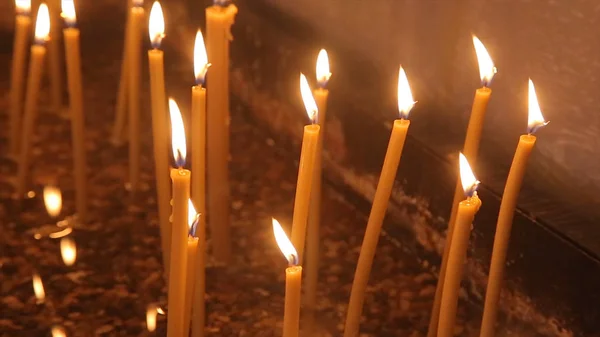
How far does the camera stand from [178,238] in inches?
23.7

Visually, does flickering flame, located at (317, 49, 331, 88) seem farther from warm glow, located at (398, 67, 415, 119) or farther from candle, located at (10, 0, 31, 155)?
candle, located at (10, 0, 31, 155)

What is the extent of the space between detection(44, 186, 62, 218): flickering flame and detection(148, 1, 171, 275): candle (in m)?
0.17

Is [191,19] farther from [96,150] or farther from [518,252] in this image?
[518,252]

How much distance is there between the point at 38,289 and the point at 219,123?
0.83 feet

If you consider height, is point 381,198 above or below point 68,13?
below

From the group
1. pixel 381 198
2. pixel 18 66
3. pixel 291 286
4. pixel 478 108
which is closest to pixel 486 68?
pixel 478 108

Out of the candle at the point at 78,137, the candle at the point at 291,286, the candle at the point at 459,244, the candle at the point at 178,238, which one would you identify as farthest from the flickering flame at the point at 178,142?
the candle at the point at 78,137

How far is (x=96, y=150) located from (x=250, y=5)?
299mm

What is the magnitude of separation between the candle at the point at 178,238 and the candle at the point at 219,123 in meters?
0.20

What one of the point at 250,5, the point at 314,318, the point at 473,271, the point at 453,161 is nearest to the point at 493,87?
the point at 453,161

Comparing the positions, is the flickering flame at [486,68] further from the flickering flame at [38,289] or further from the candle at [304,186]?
the flickering flame at [38,289]

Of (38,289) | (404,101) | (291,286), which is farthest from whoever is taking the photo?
(38,289)

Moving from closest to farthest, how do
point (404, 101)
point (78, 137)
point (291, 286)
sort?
point (291, 286), point (404, 101), point (78, 137)

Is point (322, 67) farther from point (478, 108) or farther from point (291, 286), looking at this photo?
point (291, 286)
